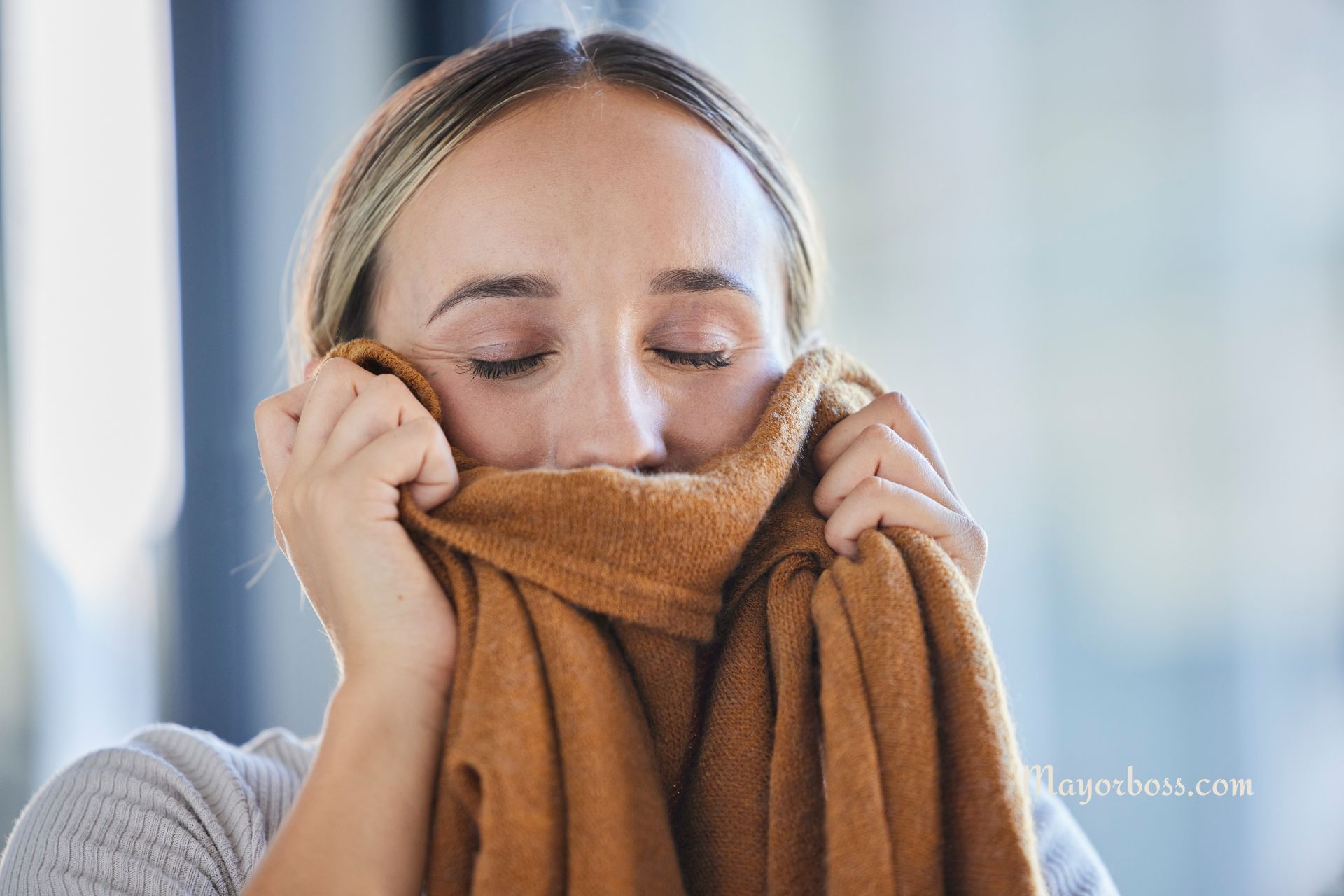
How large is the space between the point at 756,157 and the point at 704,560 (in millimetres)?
505

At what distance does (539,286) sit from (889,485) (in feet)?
1.18

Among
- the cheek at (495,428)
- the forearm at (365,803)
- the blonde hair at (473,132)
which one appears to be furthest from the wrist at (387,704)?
the blonde hair at (473,132)

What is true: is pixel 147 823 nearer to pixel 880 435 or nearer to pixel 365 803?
pixel 365 803

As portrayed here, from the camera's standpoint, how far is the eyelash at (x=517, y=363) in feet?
2.84

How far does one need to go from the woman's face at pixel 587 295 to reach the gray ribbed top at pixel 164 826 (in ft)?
1.58

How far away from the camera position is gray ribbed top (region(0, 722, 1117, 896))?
33.4 inches

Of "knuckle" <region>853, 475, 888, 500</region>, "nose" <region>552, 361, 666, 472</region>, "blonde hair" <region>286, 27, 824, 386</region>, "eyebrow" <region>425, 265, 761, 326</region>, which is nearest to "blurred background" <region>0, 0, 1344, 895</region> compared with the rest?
"blonde hair" <region>286, 27, 824, 386</region>

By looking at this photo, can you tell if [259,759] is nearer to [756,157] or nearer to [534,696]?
[534,696]

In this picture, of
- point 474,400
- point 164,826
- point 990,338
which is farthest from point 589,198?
point 990,338

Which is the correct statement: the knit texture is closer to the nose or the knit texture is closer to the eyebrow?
the nose

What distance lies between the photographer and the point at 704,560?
0.73 meters

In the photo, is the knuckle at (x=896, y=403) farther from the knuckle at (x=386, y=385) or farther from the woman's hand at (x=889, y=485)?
the knuckle at (x=386, y=385)

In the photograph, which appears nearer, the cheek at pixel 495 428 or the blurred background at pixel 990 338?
the cheek at pixel 495 428

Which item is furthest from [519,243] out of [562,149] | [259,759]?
[259,759]
